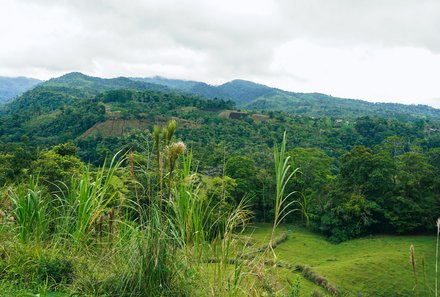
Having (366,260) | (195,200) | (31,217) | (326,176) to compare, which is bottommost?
(366,260)

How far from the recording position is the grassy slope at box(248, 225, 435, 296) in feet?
66.6

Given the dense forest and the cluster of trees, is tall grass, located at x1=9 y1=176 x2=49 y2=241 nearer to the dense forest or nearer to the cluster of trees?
the dense forest

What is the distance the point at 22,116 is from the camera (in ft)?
240

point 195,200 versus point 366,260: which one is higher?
point 195,200

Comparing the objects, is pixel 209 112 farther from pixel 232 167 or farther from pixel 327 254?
pixel 327 254

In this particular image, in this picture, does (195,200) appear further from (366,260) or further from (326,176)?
(326,176)

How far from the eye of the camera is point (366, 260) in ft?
73.9

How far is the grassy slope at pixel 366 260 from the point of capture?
20.3 meters

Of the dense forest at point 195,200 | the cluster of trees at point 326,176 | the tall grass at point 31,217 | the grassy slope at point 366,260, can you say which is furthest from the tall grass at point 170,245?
the grassy slope at point 366,260

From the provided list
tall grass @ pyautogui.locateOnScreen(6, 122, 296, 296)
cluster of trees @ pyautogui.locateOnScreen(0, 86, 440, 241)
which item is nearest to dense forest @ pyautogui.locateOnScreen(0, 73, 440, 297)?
tall grass @ pyautogui.locateOnScreen(6, 122, 296, 296)

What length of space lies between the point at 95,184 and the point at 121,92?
91738 millimetres

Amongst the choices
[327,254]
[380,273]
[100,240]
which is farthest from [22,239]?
[327,254]

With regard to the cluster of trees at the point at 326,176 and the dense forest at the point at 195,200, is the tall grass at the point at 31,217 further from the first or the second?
the cluster of trees at the point at 326,176

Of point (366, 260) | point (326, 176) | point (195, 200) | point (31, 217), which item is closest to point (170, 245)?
point (195, 200)
